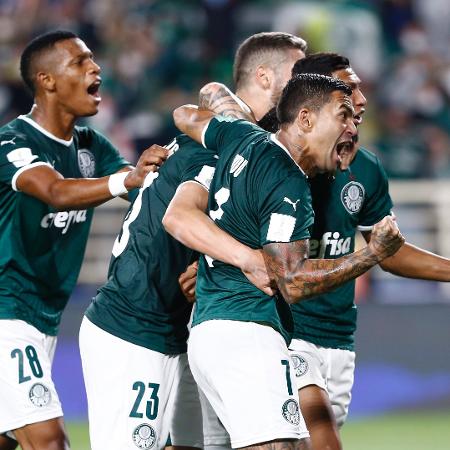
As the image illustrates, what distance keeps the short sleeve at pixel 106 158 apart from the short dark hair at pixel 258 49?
2.90 feet

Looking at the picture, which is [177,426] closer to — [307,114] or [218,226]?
[218,226]

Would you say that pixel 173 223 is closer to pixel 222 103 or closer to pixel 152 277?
pixel 152 277

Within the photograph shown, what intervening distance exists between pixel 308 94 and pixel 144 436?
1.58 meters

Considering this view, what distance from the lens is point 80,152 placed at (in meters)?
5.87

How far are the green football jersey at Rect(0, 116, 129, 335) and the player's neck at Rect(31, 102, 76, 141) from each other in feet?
0.14

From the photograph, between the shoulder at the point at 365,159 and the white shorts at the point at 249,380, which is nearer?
the white shorts at the point at 249,380

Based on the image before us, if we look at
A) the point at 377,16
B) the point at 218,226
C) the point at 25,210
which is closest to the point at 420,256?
the point at 218,226

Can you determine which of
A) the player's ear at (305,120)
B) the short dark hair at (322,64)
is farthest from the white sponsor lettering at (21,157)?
→ the player's ear at (305,120)

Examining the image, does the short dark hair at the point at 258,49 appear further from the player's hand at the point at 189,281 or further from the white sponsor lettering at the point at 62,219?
the player's hand at the point at 189,281

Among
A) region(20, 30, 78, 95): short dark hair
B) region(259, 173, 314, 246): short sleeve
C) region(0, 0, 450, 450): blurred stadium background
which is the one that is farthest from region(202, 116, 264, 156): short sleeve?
region(0, 0, 450, 450): blurred stadium background

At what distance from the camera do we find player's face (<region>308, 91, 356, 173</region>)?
163 inches

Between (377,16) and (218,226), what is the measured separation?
8.53 m

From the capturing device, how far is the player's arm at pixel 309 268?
3889 mm

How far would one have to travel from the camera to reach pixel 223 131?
4.44m
